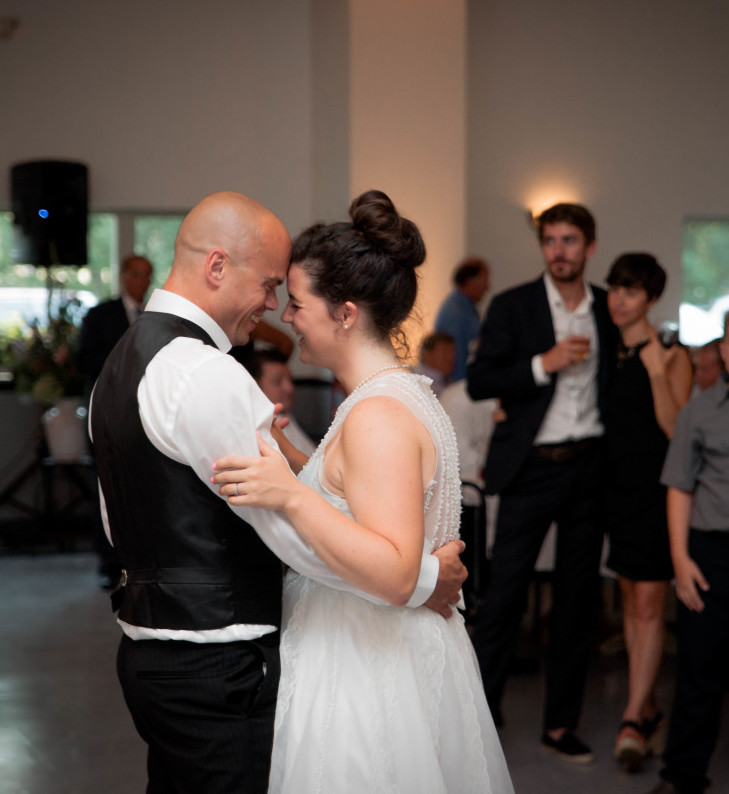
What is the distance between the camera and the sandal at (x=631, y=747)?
10.7 feet

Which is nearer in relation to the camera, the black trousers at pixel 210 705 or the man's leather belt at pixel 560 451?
the black trousers at pixel 210 705

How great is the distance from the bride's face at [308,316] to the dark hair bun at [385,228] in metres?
0.13

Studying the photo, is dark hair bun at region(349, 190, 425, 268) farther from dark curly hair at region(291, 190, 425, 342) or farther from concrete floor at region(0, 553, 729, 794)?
concrete floor at region(0, 553, 729, 794)

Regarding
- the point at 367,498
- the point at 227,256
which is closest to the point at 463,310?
the point at 227,256

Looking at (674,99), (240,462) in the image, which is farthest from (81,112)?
(240,462)

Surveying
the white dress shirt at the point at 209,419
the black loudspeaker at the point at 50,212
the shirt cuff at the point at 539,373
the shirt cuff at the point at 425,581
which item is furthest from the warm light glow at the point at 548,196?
the white dress shirt at the point at 209,419

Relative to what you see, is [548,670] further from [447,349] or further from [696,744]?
[447,349]

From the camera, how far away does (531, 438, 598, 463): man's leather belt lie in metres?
3.31

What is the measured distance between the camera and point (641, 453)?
11.0 feet

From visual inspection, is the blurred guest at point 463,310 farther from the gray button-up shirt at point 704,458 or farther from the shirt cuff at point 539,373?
the gray button-up shirt at point 704,458

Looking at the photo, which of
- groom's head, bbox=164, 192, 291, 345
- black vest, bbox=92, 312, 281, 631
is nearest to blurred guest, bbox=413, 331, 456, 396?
groom's head, bbox=164, 192, 291, 345

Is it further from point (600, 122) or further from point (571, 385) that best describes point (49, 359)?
point (600, 122)

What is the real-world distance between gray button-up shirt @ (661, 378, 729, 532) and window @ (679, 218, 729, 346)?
576 cm

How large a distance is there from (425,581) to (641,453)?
6.23ft
